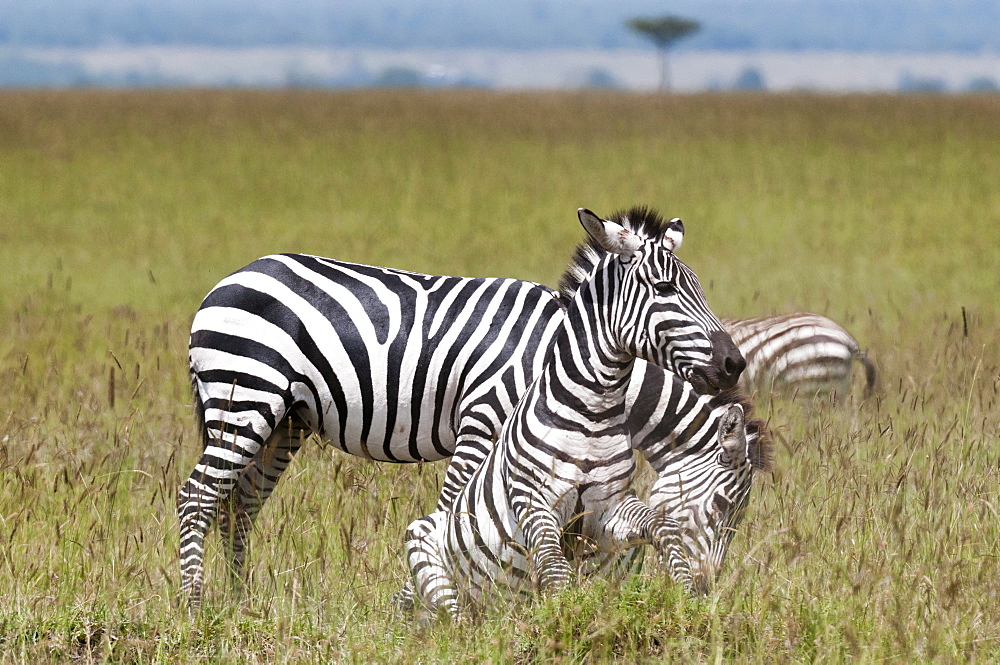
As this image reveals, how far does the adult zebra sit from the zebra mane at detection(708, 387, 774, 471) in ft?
2.64

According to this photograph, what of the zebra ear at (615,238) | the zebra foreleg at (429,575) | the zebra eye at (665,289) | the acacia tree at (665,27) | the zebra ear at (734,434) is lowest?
the zebra foreleg at (429,575)

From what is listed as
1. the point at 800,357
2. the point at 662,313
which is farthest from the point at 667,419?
the point at 800,357

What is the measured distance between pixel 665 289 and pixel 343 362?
5.12 feet

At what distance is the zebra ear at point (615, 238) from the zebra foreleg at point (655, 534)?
0.80 meters

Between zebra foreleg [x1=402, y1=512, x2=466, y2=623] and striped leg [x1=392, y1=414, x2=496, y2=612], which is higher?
striped leg [x1=392, y1=414, x2=496, y2=612]

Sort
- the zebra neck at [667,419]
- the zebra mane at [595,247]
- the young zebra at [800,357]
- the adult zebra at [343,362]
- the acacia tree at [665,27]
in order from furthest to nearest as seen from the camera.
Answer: the acacia tree at [665,27] → the young zebra at [800,357] → the adult zebra at [343,362] → the zebra neck at [667,419] → the zebra mane at [595,247]

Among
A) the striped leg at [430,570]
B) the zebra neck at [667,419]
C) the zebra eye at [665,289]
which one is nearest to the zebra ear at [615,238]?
the zebra eye at [665,289]

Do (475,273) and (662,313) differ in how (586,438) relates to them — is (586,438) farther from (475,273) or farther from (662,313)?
(475,273)

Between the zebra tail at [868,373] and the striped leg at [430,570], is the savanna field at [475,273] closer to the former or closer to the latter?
the striped leg at [430,570]

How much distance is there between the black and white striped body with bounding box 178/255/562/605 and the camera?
4.37 m

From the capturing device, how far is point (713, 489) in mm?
3527

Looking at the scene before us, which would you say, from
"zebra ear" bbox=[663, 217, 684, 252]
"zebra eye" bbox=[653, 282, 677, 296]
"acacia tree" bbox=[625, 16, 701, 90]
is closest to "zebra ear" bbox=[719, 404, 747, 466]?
"zebra eye" bbox=[653, 282, 677, 296]

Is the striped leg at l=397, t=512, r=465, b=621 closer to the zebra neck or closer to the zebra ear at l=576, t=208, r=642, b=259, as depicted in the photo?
the zebra neck

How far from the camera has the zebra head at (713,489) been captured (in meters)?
3.46
